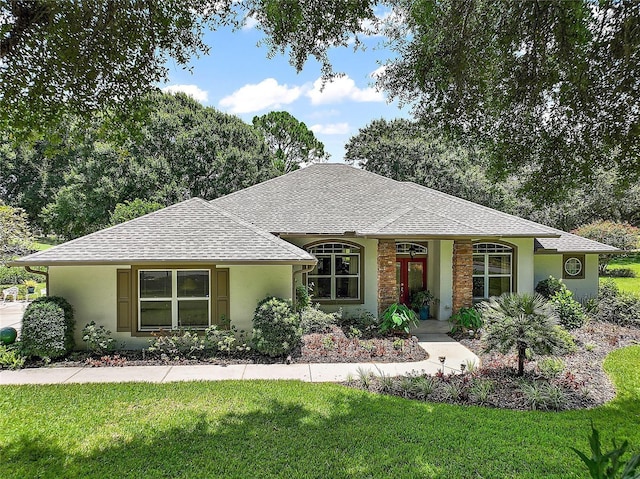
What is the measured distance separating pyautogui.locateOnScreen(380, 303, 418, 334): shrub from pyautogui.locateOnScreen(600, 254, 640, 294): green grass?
14766 mm

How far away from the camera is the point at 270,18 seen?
16.7ft

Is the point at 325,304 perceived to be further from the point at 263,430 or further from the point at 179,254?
the point at 263,430

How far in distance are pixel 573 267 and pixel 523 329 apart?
30.8ft

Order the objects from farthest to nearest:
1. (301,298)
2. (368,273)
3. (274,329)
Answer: (368,273) < (301,298) < (274,329)

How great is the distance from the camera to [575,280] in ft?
49.5

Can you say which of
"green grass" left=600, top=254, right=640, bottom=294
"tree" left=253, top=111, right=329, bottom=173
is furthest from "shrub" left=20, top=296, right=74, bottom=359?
"tree" left=253, top=111, right=329, bottom=173

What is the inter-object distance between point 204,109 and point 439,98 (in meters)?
26.7

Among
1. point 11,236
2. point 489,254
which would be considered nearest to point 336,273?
point 489,254

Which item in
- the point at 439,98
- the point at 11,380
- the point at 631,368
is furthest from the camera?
the point at 631,368

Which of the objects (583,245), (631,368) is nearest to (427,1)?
(631,368)

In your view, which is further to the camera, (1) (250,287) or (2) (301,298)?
(2) (301,298)

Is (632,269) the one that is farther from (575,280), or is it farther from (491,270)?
(491,270)

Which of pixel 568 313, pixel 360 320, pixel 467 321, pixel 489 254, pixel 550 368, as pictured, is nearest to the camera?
pixel 550 368

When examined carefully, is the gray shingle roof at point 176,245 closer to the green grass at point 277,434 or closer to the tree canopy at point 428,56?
the green grass at point 277,434
